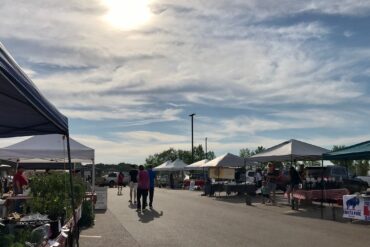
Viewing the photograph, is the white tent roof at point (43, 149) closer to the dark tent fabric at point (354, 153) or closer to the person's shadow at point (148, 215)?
the person's shadow at point (148, 215)

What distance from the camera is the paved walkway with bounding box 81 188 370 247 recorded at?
11.2 metres

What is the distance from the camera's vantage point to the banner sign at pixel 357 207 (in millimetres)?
14578

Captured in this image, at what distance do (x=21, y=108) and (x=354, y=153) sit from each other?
11.4m

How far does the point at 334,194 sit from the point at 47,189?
13594mm

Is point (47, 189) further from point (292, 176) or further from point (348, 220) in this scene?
point (292, 176)

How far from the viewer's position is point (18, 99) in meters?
5.72

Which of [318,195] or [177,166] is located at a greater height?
[177,166]

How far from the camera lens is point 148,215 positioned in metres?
17.1

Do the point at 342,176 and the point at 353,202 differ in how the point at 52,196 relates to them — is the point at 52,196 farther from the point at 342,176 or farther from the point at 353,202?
the point at 342,176

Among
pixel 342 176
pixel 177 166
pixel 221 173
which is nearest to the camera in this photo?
pixel 342 176

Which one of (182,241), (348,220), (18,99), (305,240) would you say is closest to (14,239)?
(18,99)

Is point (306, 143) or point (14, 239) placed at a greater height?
point (306, 143)

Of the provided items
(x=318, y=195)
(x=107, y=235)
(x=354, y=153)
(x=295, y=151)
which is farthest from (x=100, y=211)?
(x=354, y=153)

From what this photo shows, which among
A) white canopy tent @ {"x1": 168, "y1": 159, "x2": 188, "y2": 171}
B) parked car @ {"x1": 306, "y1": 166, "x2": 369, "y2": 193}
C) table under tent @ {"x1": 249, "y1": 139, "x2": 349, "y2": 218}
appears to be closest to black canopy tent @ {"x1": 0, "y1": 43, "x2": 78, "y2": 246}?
table under tent @ {"x1": 249, "y1": 139, "x2": 349, "y2": 218}
